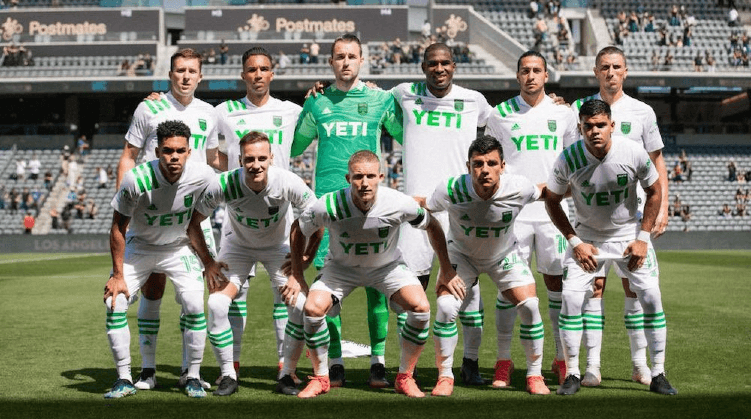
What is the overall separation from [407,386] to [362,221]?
120 cm

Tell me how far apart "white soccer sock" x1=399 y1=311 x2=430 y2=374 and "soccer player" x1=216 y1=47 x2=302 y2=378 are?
115cm

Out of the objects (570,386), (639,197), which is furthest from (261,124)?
(570,386)

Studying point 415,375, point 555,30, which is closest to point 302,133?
point 415,375

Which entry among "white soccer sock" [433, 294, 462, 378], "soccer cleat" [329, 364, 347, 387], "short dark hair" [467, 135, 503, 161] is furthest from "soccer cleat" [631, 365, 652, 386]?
"soccer cleat" [329, 364, 347, 387]

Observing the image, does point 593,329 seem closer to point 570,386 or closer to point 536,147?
point 570,386

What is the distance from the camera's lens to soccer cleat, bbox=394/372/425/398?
595cm

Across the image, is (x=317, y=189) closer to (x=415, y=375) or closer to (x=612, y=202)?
(x=415, y=375)

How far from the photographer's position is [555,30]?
126 ft

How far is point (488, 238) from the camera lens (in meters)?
6.25

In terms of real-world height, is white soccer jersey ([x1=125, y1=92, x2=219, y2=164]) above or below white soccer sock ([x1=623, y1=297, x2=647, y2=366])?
above

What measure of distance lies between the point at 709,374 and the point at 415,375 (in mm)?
2289

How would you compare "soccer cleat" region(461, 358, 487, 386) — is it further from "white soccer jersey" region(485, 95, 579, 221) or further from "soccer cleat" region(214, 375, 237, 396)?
"soccer cleat" region(214, 375, 237, 396)

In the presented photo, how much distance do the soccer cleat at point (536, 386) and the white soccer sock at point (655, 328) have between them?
78 centimetres

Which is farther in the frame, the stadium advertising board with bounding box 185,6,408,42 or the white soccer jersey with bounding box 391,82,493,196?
the stadium advertising board with bounding box 185,6,408,42
